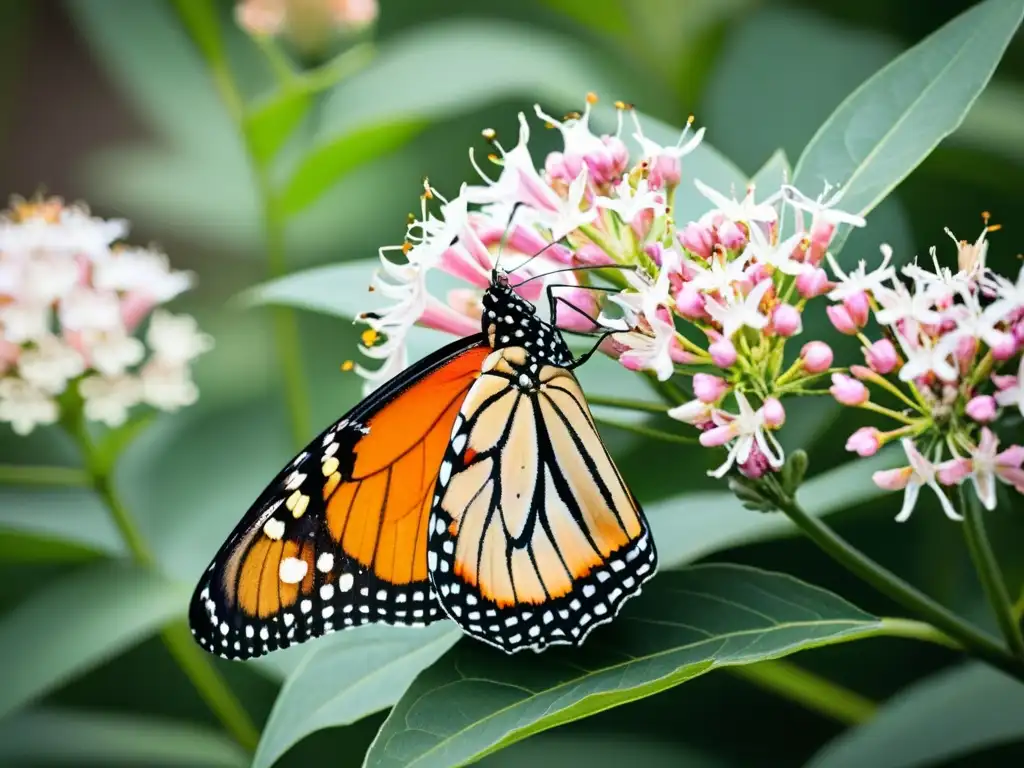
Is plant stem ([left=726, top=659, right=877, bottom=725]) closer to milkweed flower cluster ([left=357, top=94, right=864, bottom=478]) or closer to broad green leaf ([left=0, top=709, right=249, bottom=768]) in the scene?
milkweed flower cluster ([left=357, top=94, right=864, bottom=478])

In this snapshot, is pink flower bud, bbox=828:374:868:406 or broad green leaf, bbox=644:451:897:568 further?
broad green leaf, bbox=644:451:897:568

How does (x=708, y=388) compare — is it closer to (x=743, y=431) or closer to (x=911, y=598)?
(x=743, y=431)

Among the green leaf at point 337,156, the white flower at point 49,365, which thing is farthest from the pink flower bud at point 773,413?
the white flower at point 49,365

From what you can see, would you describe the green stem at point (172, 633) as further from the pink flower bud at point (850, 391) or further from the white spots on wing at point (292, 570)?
the pink flower bud at point (850, 391)

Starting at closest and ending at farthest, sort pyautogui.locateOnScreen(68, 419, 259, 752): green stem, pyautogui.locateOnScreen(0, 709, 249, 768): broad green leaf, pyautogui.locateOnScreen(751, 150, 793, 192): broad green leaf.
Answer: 1. pyautogui.locateOnScreen(751, 150, 793, 192): broad green leaf
2. pyautogui.locateOnScreen(68, 419, 259, 752): green stem
3. pyautogui.locateOnScreen(0, 709, 249, 768): broad green leaf

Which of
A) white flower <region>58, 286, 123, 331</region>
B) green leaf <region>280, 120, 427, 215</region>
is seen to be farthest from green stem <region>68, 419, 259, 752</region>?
green leaf <region>280, 120, 427, 215</region>

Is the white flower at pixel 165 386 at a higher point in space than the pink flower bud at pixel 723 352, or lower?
higher

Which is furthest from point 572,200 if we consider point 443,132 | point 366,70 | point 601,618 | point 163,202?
point 163,202
